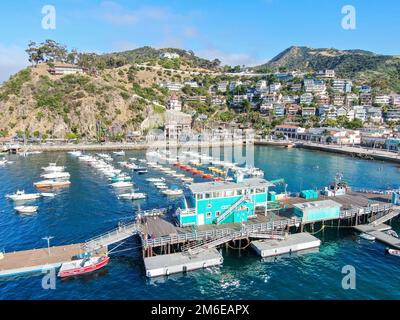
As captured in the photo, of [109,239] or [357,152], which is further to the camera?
[357,152]

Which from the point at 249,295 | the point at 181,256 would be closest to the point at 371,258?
the point at 249,295

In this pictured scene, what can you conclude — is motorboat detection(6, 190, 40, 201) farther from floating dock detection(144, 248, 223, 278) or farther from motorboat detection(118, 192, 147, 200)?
floating dock detection(144, 248, 223, 278)

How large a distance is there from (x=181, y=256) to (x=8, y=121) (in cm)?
14881

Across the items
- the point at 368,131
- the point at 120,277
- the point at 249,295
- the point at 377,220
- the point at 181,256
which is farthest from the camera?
the point at 368,131

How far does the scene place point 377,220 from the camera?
49.0m

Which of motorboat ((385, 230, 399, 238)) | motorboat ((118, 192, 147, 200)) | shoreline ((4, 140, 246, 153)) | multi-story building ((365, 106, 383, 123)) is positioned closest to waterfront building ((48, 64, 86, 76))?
shoreline ((4, 140, 246, 153))

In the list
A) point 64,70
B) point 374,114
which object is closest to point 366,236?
point 374,114

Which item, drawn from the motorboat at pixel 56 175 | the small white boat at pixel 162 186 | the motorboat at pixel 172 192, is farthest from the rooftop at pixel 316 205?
the motorboat at pixel 56 175

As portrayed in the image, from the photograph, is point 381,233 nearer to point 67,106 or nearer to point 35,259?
point 35,259

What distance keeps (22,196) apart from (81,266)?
36844 millimetres

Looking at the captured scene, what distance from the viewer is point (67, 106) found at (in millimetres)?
157250

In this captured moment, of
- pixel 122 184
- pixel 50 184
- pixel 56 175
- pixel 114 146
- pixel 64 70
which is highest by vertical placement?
pixel 64 70

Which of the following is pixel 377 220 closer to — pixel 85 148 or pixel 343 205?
pixel 343 205

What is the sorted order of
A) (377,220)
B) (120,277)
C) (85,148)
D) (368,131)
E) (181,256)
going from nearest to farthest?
(120,277), (181,256), (377,220), (85,148), (368,131)
